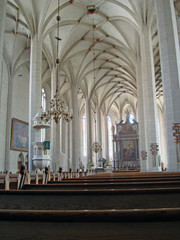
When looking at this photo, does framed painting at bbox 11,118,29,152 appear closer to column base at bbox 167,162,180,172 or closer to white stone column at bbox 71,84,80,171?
white stone column at bbox 71,84,80,171

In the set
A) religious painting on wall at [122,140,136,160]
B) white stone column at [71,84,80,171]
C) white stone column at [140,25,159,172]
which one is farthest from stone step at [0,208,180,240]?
religious painting on wall at [122,140,136,160]

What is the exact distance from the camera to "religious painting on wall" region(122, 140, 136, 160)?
33028mm

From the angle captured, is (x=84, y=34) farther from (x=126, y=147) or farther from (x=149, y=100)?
(x=126, y=147)

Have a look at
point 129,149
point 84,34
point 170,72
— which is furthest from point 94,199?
point 129,149

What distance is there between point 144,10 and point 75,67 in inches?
424

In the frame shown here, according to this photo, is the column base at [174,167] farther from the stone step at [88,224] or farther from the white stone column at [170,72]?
the stone step at [88,224]

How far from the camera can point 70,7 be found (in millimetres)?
16922

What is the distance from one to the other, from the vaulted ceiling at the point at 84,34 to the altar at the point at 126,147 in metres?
8.78

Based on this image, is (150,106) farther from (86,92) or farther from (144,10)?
(86,92)

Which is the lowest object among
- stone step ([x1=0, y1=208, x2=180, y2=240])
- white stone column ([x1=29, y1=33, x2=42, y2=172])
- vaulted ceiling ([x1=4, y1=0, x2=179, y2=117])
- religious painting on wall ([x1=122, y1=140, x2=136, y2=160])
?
stone step ([x1=0, y1=208, x2=180, y2=240])

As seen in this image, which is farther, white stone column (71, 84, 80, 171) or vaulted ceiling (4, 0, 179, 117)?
white stone column (71, 84, 80, 171)

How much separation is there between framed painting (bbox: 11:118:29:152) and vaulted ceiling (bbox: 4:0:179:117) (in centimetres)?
499

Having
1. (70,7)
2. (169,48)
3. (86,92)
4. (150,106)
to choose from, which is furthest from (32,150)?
(86,92)

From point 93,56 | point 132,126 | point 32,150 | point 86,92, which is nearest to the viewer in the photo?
point 32,150
